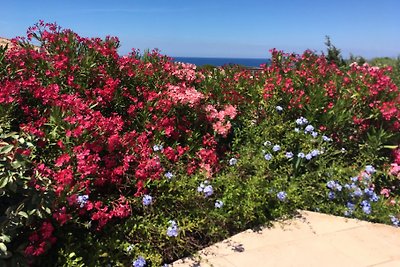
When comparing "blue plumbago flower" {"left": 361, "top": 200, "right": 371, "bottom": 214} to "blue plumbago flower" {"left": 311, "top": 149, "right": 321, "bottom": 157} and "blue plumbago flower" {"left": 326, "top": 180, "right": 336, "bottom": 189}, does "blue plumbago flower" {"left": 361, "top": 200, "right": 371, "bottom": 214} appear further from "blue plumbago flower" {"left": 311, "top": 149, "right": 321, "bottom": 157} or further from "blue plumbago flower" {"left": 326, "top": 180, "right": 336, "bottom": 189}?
"blue plumbago flower" {"left": 311, "top": 149, "right": 321, "bottom": 157}

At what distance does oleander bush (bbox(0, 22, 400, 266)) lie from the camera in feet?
8.89

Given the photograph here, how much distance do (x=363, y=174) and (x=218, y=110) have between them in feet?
5.48

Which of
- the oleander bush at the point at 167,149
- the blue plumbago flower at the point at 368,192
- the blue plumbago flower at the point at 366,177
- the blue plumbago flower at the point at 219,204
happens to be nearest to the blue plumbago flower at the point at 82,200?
the oleander bush at the point at 167,149

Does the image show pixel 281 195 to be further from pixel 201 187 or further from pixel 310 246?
pixel 201 187

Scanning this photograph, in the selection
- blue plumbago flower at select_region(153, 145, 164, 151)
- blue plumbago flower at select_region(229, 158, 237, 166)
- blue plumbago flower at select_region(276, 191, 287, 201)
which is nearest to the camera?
blue plumbago flower at select_region(153, 145, 164, 151)

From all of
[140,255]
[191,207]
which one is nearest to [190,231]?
[191,207]

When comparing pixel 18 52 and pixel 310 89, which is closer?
pixel 18 52

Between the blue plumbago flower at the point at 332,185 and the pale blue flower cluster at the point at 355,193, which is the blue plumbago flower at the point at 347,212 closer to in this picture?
the pale blue flower cluster at the point at 355,193

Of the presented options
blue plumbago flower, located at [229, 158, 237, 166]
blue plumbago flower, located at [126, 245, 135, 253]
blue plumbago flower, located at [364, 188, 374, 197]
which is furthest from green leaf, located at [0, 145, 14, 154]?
blue plumbago flower, located at [364, 188, 374, 197]

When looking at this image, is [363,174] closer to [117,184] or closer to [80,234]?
[117,184]

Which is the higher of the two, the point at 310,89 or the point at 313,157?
the point at 310,89

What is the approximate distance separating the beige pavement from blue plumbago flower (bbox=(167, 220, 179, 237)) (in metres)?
0.22

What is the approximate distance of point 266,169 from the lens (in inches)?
163

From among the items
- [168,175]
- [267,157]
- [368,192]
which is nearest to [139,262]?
[168,175]
